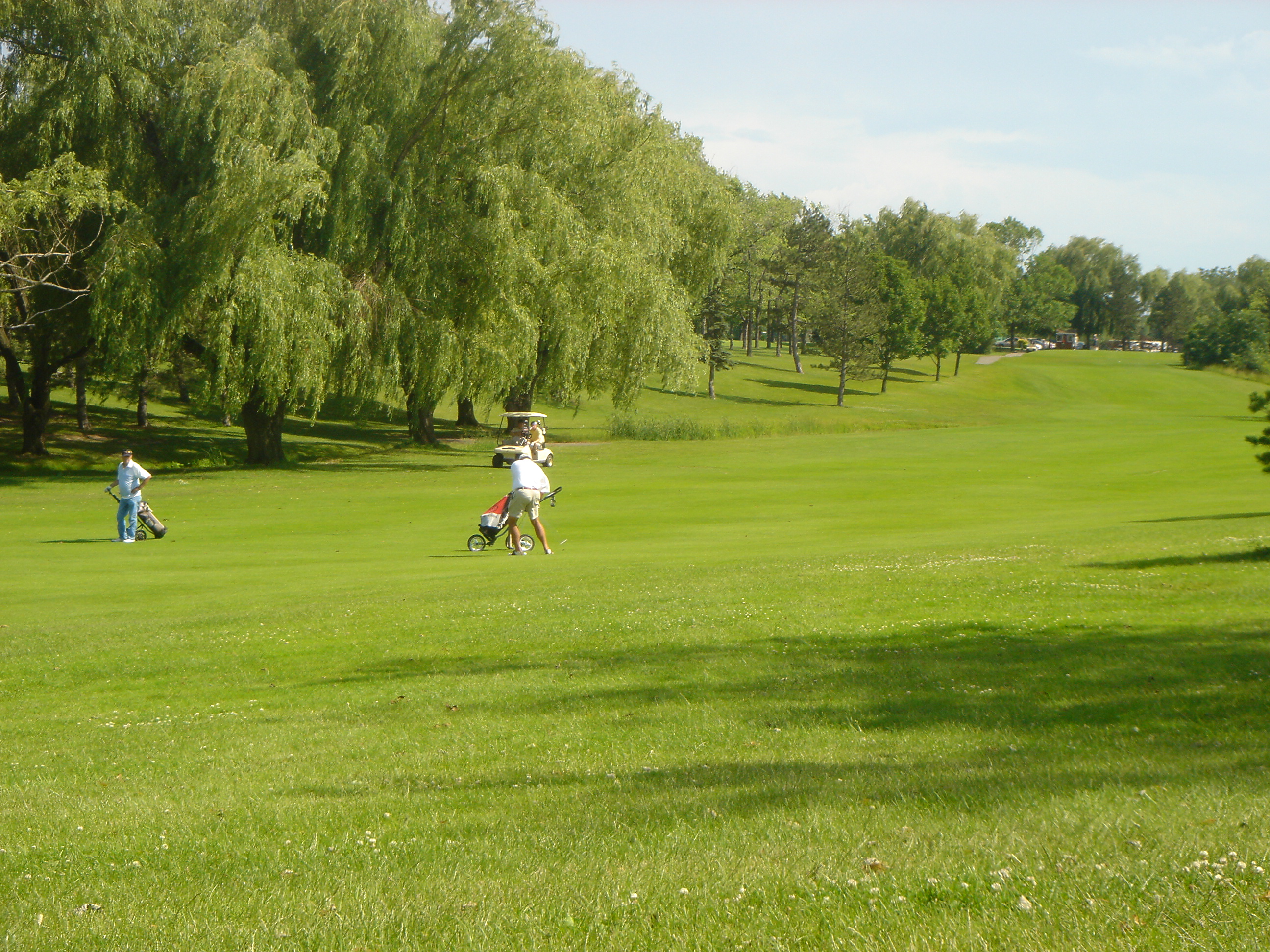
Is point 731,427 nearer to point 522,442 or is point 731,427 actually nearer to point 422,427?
point 422,427

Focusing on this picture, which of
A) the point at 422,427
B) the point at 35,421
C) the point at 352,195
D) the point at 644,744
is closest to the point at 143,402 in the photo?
the point at 35,421

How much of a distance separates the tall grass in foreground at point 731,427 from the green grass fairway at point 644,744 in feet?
117

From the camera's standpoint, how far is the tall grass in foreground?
60.7 metres

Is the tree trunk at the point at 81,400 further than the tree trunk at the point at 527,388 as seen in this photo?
Yes

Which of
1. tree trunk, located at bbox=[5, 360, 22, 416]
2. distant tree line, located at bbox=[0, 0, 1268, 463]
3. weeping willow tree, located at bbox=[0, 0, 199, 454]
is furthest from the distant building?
weeping willow tree, located at bbox=[0, 0, 199, 454]

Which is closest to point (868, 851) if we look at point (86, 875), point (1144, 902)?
point (1144, 902)

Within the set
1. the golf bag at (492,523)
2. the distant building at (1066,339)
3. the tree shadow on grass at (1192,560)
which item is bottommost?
the golf bag at (492,523)

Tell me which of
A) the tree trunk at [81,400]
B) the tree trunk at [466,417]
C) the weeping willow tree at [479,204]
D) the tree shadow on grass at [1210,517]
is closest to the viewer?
the tree shadow on grass at [1210,517]

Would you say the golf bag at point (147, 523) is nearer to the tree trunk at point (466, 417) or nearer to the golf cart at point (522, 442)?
the golf cart at point (522, 442)

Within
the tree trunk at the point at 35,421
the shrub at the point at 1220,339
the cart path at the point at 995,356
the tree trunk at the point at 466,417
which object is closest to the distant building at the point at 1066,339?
the cart path at the point at 995,356

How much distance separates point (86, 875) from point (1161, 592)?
42.6 feet

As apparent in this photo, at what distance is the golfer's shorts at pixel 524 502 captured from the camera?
22109 mm

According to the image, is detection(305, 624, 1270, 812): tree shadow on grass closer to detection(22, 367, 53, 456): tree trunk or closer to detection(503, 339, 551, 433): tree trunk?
detection(503, 339, 551, 433): tree trunk

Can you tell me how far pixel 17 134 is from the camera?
123 ft
